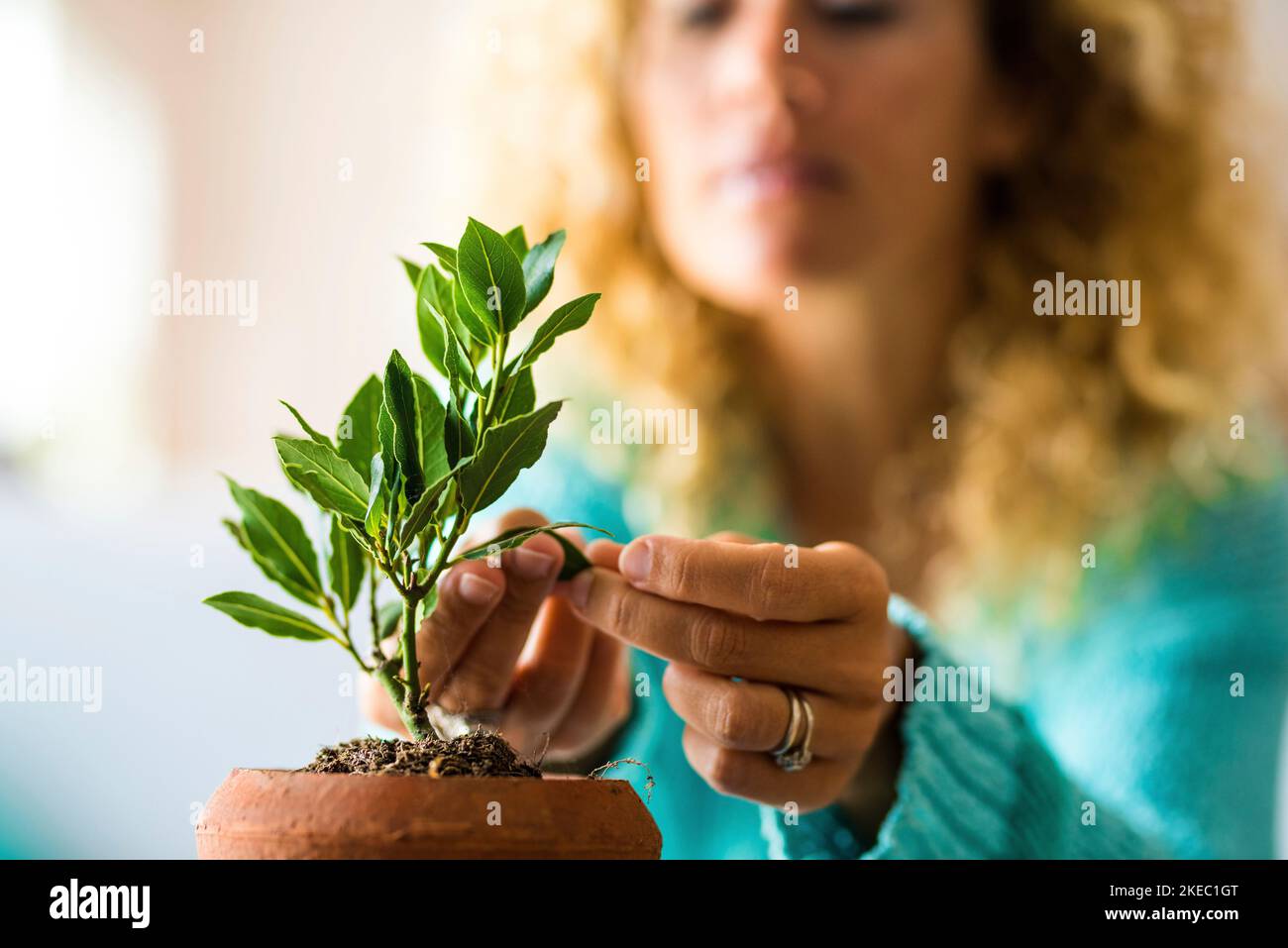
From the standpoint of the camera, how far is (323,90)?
2.26m

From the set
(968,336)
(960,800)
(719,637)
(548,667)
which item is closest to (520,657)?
(548,667)

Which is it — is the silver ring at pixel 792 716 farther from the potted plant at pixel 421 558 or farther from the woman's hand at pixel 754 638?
the potted plant at pixel 421 558

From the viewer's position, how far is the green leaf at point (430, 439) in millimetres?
460

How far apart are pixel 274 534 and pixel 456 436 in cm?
12

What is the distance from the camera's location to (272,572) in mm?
517

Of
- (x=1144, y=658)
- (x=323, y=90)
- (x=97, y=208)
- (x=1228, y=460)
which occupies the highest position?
(x=323, y=90)

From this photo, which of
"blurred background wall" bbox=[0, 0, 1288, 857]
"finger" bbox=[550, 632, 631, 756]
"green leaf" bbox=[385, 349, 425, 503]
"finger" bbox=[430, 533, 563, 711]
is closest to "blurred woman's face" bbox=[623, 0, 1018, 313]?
"finger" bbox=[550, 632, 631, 756]

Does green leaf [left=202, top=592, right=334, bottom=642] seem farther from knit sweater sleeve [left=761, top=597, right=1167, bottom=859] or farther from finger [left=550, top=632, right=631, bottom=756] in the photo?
knit sweater sleeve [left=761, top=597, right=1167, bottom=859]

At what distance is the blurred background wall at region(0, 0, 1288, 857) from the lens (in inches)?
83.0

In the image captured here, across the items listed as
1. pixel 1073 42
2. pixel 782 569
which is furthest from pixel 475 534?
pixel 1073 42

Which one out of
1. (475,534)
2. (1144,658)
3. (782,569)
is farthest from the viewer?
(1144,658)

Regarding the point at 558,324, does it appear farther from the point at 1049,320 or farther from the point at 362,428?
the point at 1049,320

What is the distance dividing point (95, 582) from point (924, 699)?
6.24 feet

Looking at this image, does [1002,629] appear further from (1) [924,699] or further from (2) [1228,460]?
(1) [924,699]
